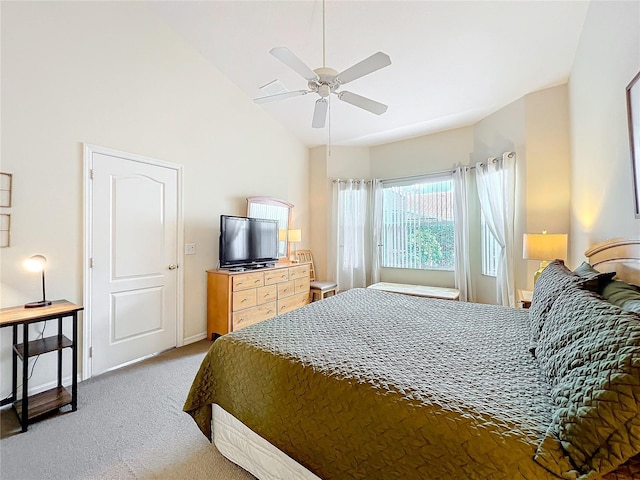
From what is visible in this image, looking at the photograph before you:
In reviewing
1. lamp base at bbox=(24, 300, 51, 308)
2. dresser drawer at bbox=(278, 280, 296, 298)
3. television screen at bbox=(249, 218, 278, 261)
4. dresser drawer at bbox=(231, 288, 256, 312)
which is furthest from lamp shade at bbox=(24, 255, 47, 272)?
dresser drawer at bbox=(278, 280, 296, 298)

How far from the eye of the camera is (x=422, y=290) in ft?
13.8

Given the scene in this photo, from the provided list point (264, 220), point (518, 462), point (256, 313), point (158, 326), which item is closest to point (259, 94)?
point (264, 220)

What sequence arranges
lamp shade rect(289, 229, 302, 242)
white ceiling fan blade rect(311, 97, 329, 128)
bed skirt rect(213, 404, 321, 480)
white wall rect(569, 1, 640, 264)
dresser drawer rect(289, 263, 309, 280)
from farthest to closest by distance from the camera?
lamp shade rect(289, 229, 302, 242) < dresser drawer rect(289, 263, 309, 280) < white ceiling fan blade rect(311, 97, 329, 128) < white wall rect(569, 1, 640, 264) < bed skirt rect(213, 404, 321, 480)

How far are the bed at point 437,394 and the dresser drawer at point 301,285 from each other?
246 cm

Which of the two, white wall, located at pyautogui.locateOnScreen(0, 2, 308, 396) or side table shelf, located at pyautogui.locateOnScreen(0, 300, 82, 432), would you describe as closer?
side table shelf, located at pyautogui.locateOnScreen(0, 300, 82, 432)

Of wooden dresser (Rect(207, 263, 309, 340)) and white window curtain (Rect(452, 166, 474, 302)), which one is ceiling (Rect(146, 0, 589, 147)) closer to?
white window curtain (Rect(452, 166, 474, 302))

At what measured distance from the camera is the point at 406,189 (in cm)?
480

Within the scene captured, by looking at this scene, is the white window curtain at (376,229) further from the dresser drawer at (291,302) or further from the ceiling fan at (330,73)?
the ceiling fan at (330,73)

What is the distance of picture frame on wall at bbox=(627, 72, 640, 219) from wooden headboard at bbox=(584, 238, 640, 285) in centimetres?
20

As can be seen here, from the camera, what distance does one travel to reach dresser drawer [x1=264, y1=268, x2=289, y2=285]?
383 cm

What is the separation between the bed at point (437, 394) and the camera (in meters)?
0.76

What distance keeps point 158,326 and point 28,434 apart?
133cm

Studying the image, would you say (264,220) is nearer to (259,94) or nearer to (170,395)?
(259,94)

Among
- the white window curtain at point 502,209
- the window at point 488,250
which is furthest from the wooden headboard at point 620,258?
the window at point 488,250
